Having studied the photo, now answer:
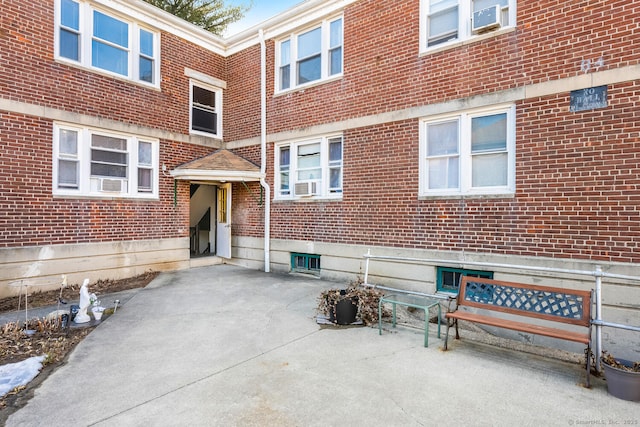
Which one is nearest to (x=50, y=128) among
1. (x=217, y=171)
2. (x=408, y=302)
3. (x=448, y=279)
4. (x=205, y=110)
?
(x=217, y=171)

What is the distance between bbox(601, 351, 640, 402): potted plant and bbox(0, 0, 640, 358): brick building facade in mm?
1660

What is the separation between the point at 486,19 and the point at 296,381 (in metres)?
7.37

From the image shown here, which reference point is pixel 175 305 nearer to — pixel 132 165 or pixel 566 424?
pixel 132 165

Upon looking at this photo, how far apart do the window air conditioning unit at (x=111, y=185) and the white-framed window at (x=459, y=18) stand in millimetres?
8549

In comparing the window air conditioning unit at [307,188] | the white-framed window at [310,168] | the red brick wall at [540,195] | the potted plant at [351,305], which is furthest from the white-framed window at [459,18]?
the potted plant at [351,305]

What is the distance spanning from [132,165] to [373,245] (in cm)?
713

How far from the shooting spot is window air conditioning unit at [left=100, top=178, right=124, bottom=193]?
9.24m

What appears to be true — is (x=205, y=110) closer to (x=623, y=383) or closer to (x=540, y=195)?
(x=540, y=195)

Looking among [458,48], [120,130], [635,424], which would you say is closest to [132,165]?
[120,130]

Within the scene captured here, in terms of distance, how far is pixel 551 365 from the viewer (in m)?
4.52

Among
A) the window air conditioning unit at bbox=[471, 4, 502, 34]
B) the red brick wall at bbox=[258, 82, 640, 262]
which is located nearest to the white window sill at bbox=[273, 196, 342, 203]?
the red brick wall at bbox=[258, 82, 640, 262]

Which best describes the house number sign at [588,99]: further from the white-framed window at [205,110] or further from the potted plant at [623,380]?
→ the white-framed window at [205,110]

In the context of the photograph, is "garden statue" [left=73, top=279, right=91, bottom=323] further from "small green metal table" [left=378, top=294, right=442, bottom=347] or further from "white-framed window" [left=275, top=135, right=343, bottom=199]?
"white-framed window" [left=275, top=135, right=343, bottom=199]

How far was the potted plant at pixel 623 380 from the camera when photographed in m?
3.59
